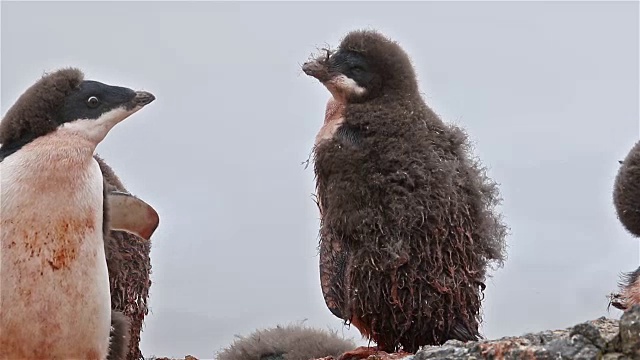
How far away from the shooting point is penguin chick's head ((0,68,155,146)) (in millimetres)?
4496

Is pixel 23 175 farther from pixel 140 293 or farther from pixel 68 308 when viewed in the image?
pixel 140 293

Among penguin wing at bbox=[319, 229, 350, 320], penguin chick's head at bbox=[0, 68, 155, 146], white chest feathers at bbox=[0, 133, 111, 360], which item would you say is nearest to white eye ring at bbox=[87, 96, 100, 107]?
penguin chick's head at bbox=[0, 68, 155, 146]

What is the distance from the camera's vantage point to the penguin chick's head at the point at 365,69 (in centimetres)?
501

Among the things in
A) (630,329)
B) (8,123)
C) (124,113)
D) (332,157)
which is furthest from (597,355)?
(8,123)

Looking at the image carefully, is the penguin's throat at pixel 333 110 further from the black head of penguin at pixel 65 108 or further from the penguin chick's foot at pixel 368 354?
the penguin chick's foot at pixel 368 354

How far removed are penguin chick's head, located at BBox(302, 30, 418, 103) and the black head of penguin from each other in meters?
1.05

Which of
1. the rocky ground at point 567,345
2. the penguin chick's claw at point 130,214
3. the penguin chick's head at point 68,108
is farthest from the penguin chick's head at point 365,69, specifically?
the rocky ground at point 567,345

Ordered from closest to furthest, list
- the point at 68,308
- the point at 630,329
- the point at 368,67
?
the point at 630,329
the point at 68,308
the point at 368,67

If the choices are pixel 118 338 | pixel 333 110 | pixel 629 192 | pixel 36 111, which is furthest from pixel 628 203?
pixel 36 111

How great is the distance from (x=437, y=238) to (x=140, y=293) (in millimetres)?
1765

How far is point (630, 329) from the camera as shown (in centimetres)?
305

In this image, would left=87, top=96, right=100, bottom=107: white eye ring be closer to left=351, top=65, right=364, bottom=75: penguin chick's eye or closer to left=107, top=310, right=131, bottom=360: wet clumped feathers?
left=107, top=310, right=131, bottom=360: wet clumped feathers

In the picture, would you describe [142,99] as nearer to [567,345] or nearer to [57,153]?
[57,153]

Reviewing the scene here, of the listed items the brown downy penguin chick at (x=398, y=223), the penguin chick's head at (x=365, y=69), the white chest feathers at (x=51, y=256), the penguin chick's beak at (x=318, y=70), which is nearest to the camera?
the white chest feathers at (x=51, y=256)
